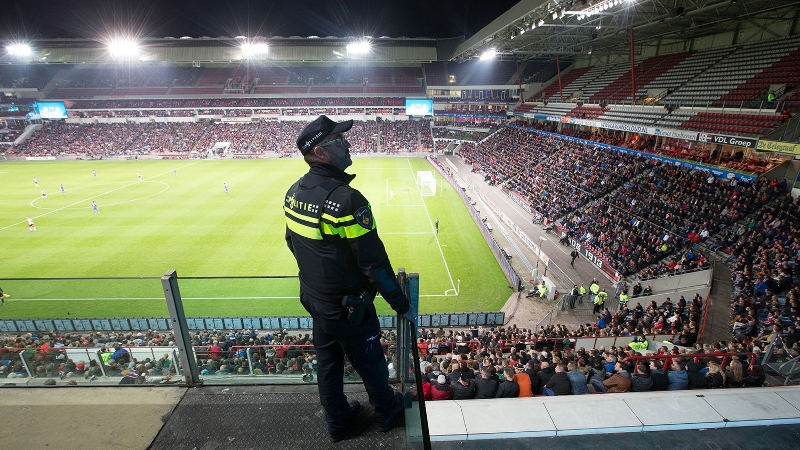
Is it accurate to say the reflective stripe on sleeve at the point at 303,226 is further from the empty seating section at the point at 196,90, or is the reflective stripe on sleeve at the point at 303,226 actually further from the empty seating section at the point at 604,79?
the empty seating section at the point at 196,90

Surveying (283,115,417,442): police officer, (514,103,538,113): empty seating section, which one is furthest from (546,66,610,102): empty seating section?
(283,115,417,442): police officer

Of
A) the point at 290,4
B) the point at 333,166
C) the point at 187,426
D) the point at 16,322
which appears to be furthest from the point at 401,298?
the point at 290,4

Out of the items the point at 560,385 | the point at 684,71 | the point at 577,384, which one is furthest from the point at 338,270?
the point at 684,71

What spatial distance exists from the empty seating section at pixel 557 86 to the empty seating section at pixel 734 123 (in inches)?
888

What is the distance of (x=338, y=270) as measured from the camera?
8.27 ft

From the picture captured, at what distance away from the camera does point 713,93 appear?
22.5 metres

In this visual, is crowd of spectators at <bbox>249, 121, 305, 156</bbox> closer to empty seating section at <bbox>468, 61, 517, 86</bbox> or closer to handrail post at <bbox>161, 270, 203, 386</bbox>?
empty seating section at <bbox>468, 61, 517, 86</bbox>

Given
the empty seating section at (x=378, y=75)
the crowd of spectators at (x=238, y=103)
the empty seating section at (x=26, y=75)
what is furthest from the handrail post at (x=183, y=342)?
the empty seating section at (x=26, y=75)

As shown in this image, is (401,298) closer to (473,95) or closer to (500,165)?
(500,165)

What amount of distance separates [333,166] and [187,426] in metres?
2.44

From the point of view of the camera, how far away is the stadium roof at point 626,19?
813 inches

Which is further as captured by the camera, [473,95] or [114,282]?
[473,95]

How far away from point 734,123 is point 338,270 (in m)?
24.7

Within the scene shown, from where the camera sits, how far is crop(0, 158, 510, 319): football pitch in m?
Result: 13.8
